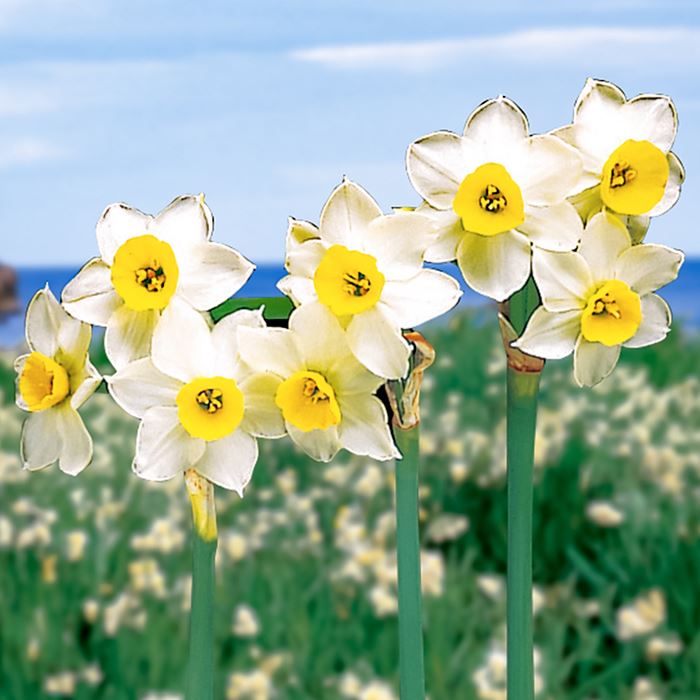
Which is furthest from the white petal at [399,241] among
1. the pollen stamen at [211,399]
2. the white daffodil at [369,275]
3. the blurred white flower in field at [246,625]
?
the blurred white flower in field at [246,625]

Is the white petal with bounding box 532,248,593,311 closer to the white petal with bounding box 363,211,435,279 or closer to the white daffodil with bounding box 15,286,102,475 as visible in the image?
Answer: the white petal with bounding box 363,211,435,279

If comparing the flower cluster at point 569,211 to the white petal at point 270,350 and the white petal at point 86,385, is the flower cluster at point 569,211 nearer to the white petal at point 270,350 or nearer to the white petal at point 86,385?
the white petal at point 270,350

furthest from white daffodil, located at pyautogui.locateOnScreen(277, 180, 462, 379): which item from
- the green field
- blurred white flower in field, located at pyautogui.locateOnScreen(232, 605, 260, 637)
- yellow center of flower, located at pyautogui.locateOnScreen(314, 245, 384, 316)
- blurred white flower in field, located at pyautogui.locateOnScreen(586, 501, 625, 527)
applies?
blurred white flower in field, located at pyautogui.locateOnScreen(586, 501, 625, 527)

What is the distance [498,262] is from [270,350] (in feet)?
0.40

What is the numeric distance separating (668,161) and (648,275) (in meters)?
0.06

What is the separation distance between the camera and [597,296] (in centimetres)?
61

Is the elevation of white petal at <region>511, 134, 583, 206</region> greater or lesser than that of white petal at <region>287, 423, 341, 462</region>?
greater

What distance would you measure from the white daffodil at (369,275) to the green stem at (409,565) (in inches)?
3.1

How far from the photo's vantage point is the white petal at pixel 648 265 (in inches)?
24.3

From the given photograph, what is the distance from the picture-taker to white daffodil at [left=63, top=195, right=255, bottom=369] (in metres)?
→ 0.59

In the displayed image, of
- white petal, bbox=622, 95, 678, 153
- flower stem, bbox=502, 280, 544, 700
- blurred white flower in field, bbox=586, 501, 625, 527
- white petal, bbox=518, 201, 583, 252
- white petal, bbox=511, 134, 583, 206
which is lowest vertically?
flower stem, bbox=502, 280, 544, 700

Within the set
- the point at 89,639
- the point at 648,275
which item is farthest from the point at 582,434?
the point at 648,275

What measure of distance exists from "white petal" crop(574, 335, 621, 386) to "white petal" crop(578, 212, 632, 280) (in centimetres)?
4

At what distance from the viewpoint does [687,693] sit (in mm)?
1462
